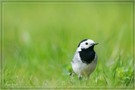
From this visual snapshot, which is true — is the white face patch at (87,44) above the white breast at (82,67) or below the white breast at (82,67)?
above

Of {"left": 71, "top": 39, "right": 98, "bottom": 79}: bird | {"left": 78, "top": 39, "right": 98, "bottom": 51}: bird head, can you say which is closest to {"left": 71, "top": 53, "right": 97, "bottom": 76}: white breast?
{"left": 71, "top": 39, "right": 98, "bottom": 79}: bird

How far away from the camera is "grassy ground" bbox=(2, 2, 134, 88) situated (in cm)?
A: 645

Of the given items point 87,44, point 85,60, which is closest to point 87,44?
point 87,44

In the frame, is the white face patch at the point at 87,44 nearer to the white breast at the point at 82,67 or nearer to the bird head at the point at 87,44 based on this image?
the bird head at the point at 87,44

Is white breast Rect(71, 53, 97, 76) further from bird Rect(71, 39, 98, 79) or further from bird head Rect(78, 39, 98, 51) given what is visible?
bird head Rect(78, 39, 98, 51)

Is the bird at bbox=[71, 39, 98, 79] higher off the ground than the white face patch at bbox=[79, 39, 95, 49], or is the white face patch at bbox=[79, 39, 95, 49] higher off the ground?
the white face patch at bbox=[79, 39, 95, 49]

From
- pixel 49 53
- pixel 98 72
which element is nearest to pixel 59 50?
pixel 49 53

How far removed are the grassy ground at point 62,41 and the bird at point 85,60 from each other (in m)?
0.08

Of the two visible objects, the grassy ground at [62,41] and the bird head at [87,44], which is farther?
the grassy ground at [62,41]

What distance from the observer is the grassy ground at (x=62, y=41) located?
6453 millimetres

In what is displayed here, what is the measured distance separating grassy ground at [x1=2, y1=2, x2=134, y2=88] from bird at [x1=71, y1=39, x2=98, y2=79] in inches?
3.3

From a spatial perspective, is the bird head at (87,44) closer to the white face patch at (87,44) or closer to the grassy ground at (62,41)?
the white face patch at (87,44)

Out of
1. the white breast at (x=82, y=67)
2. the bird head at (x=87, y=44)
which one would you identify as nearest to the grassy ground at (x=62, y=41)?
the white breast at (x=82, y=67)

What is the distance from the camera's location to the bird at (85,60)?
20.9 ft
